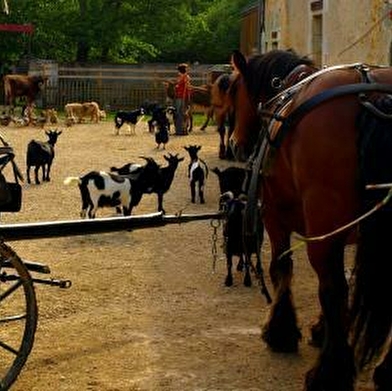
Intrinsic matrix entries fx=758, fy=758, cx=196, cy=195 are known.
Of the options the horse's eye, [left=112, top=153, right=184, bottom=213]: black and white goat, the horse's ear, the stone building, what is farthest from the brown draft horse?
[left=112, top=153, right=184, bottom=213]: black and white goat

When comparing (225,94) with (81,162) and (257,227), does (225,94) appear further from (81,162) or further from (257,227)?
(81,162)

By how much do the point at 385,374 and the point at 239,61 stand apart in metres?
2.49

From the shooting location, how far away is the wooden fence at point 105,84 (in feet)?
111

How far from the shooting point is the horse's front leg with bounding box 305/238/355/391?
4023 millimetres

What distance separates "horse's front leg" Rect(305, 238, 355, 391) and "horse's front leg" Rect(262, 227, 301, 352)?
3.10ft

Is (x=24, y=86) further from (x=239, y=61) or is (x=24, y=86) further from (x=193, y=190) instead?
(x=239, y=61)

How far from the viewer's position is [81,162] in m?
15.9

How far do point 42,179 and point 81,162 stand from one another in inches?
90.3

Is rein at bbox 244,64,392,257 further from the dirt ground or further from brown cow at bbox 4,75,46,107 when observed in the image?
brown cow at bbox 4,75,46,107

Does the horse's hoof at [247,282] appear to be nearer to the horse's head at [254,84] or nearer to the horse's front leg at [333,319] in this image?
the horse's head at [254,84]

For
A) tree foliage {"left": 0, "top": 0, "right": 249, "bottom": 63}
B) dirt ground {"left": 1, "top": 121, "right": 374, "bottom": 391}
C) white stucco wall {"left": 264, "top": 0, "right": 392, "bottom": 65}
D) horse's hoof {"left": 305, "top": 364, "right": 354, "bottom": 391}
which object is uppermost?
tree foliage {"left": 0, "top": 0, "right": 249, "bottom": 63}

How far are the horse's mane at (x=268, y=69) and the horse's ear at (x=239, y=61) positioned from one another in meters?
0.04

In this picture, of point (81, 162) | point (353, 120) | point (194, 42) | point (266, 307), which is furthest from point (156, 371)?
point (194, 42)

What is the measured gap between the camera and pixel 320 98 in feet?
12.9
